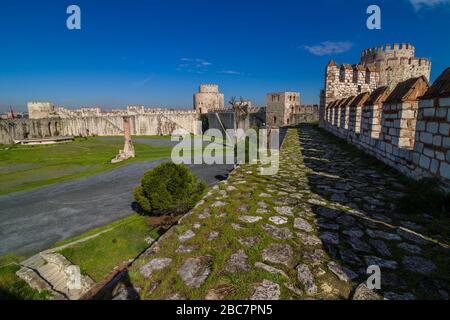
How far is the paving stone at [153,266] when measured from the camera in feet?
7.76

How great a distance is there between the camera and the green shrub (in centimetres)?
631

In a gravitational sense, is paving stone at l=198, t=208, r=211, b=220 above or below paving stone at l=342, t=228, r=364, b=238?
below

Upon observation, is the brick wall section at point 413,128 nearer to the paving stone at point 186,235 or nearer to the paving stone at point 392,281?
the paving stone at point 392,281

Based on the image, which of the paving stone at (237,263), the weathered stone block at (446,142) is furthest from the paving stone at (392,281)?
the weathered stone block at (446,142)

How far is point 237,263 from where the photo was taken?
2443mm

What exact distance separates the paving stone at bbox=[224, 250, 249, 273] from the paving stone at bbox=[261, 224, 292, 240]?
0.55m

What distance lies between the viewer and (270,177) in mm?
5855

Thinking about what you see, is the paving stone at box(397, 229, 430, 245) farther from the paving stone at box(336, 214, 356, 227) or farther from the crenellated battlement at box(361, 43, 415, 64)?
the crenellated battlement at box(361, 43, 415, 64)

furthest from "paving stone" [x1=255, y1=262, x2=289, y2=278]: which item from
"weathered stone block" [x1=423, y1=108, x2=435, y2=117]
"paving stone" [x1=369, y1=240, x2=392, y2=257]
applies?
"weathered stone block" [x1=423, y1=108, x2=435, y2=117]

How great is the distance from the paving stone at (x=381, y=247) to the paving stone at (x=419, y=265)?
0.51 feet
